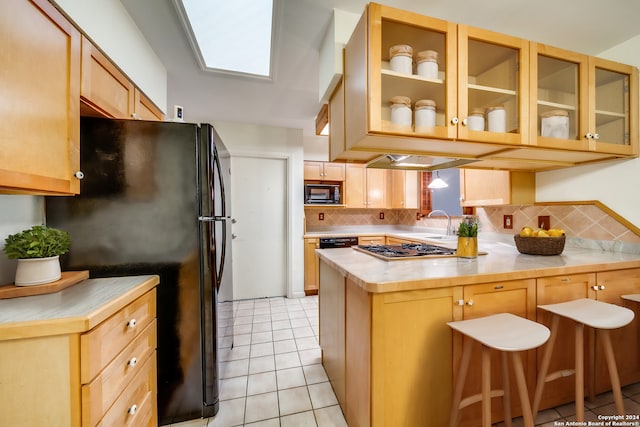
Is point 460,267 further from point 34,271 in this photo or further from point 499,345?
point 34,271

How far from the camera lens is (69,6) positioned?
3.52ft

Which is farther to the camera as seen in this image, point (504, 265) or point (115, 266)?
point (504, 265)

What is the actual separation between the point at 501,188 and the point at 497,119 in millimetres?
1001

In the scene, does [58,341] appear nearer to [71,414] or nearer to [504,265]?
[71,414]

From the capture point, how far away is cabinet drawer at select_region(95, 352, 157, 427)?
0.93 meters

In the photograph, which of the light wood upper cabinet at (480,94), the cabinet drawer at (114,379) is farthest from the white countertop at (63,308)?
the light wood upper cabinet at (480,94)

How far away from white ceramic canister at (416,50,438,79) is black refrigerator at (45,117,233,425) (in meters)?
1.25

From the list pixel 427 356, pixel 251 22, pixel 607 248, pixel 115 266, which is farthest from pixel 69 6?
pixel 607 248

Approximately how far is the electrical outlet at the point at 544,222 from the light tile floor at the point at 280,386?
1.15 meters

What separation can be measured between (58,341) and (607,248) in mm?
3122

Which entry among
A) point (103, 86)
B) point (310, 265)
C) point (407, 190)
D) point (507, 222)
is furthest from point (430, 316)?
point (407, 190)

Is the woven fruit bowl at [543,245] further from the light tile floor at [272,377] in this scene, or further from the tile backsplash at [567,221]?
the light tile floor at [272,377]

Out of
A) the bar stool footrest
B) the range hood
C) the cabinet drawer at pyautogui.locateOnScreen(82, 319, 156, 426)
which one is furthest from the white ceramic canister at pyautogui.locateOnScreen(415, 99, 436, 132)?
the cabinet drawer at pyautogui.locateOnScreen(82, 319, 156, 426)

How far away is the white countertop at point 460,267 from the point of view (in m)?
1.12
